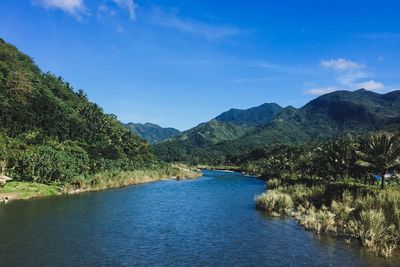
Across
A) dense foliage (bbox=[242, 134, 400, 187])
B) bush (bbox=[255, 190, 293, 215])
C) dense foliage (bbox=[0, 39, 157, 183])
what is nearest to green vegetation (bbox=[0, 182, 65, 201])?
dense foliage (bbox=[0, 39, 157, 183])

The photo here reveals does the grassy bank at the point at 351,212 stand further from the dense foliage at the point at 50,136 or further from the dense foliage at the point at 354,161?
the dense foliage at the point at 50,136

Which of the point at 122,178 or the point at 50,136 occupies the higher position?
the point at 50,136

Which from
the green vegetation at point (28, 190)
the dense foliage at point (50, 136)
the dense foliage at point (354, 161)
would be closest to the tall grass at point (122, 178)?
the dense foliage at point (50, 136)

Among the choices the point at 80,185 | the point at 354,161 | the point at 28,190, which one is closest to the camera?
the point at 354,161

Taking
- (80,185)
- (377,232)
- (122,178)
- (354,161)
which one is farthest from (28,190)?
(377,232)

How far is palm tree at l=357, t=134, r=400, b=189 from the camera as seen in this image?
5572 cm

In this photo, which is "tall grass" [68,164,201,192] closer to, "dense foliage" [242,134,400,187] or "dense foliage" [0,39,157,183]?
"dense foliage" [0,39,157,183]

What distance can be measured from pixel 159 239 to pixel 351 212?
22.2 metres

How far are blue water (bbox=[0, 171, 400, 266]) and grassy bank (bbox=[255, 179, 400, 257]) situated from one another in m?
1.79

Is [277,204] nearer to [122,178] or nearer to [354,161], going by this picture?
[354,161]

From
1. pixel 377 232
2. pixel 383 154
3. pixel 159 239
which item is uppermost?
pixel 383 154

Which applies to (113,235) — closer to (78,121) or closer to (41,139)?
(41,139)

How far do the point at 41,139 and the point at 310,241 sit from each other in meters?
96.0

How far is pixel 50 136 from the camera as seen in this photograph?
5025 inches
